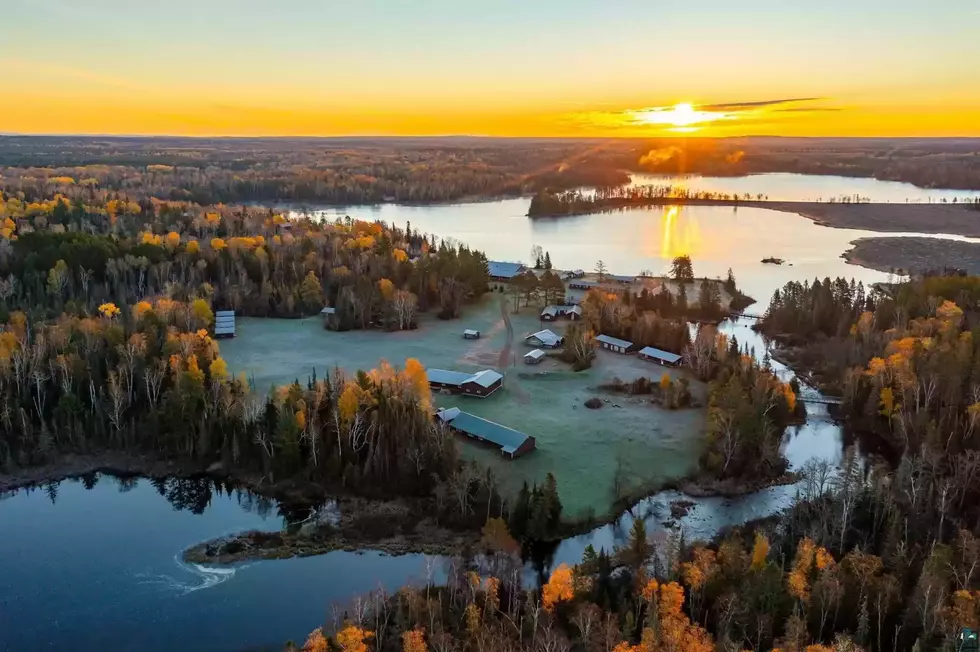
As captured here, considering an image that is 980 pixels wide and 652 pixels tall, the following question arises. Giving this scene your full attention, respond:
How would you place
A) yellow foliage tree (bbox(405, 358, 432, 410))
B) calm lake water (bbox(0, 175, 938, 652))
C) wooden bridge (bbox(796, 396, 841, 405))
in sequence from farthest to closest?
wooden bridge (bbox(796, 396, 841, 405))
yellow foliage tree (bbox(405, 358, 432, 410))
calm lake water (bbox(0, 175, 938, 652))

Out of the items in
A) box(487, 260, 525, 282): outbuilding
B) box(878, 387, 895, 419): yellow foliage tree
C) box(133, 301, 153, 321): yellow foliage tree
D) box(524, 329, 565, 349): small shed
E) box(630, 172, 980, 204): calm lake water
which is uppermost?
box(630, 172, 980, 204): calm lake water

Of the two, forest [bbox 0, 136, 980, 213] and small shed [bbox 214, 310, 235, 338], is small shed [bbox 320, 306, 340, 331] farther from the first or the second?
forest [bbox 0, 136, 980, 213]

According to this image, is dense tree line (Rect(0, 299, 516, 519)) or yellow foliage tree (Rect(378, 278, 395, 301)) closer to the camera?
dense tree line (Rect(0, 299, 516, 519))

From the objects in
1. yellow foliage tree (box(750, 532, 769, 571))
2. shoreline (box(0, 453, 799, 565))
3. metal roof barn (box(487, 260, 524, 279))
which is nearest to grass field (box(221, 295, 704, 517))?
shoreline (box(0, 453, 799, 565))

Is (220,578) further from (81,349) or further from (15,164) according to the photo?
(15,164)

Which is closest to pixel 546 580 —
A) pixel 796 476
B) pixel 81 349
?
pixel 796 476

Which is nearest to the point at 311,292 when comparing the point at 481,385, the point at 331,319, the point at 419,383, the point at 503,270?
the point at 331,319
